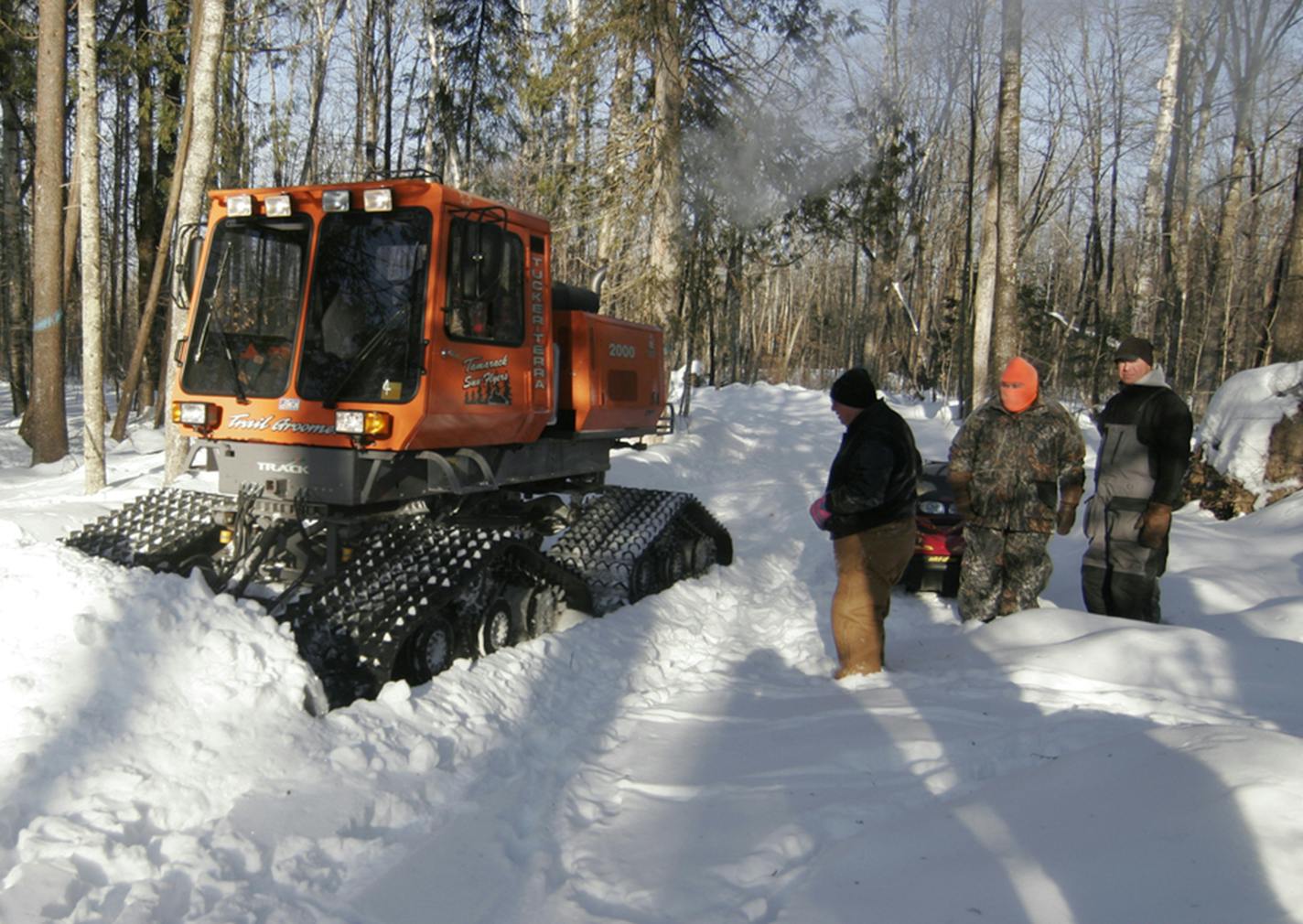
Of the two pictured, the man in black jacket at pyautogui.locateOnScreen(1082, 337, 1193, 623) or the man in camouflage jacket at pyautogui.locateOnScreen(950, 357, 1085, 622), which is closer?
the man in black jacket at pyautogui.locateOnScreen(1082, 337, 1193, 623)

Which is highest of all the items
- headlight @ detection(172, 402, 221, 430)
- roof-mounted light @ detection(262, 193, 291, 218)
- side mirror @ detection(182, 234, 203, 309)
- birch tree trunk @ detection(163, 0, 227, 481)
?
birch tree trunk @ detection(163, 0, 227, 481)

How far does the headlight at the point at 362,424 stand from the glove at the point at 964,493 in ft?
11.3

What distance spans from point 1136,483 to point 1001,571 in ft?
3.05

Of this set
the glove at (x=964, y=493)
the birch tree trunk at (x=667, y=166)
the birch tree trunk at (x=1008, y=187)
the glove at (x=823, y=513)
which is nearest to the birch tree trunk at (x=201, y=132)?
the birch tree trunk at (x=667, y=166)

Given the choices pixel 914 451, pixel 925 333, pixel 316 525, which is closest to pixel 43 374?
pixel 316 525

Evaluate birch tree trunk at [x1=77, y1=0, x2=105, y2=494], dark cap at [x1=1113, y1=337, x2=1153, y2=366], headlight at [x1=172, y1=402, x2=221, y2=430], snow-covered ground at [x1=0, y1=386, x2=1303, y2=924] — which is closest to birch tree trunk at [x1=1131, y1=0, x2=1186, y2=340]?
dark cap at [x1=1113, y1=337, x2=1153, y2=366]

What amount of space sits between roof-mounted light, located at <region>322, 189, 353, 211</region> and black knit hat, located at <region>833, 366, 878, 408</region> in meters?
3.02

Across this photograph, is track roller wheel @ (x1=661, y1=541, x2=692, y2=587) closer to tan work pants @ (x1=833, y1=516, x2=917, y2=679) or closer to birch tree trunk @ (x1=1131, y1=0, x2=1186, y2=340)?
tan work pants @ (x1=833, y1=516, x2=917, y2=679)

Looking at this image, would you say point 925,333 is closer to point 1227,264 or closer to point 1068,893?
point 1227,264

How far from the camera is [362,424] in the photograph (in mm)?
5082

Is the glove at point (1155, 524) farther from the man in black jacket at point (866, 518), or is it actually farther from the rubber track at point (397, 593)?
the rubber track at point (397, 593)

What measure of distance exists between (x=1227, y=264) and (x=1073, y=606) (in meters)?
19.5

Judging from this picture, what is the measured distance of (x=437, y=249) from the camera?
209 inches

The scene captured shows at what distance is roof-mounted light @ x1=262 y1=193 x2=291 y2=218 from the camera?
18.0ft
